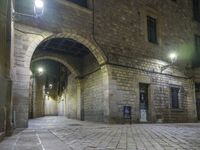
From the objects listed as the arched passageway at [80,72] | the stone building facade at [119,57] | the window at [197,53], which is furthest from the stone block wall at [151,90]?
the window at [197,53]

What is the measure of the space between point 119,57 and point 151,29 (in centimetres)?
335

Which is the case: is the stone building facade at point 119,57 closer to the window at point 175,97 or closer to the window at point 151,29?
the window at point 175,97

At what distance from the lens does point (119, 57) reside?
10.2 meters

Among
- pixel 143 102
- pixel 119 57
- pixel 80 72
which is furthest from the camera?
pixel 80 72

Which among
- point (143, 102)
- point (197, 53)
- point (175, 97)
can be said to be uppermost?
point (197, 53)

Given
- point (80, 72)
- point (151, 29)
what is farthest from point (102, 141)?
point (151, 29)

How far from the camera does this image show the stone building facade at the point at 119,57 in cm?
797

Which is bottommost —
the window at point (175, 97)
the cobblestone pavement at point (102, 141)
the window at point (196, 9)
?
the cobblestone pavement at point (102, 141)

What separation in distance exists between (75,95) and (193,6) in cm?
1042

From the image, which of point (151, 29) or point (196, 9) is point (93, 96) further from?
point (196, 9)

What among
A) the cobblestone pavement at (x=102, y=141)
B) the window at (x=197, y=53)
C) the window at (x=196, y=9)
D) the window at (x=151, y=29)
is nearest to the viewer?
the cobblestone pavement at (x=102, y=141)

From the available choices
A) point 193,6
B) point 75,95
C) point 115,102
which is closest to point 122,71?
point 115,102

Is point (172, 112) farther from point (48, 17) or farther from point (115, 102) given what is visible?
point (48, 17)

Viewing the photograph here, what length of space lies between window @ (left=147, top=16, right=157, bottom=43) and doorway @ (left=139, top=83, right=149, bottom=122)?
2738 millimetres
